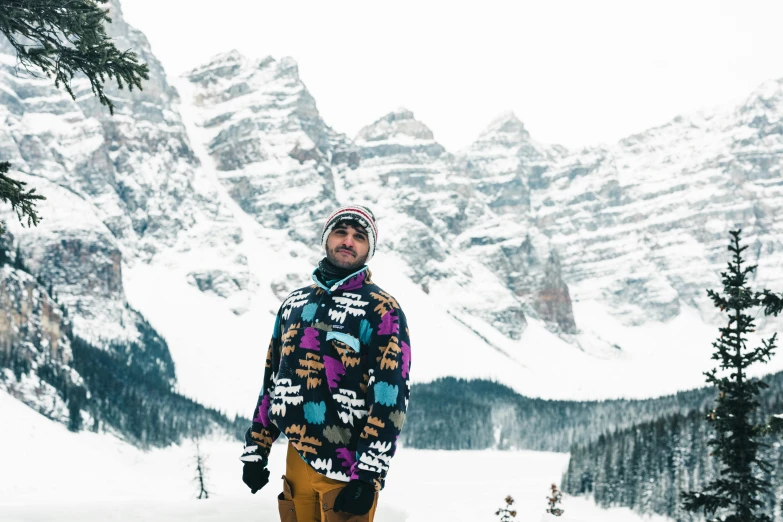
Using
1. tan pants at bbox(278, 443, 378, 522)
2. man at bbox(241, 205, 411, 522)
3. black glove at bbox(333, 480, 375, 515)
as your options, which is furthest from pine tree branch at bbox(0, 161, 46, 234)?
black glove at bbox(333, 480, 375, 515)

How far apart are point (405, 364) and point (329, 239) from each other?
1345 mm

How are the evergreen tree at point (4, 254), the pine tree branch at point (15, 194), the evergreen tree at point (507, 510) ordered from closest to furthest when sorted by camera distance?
the pine tree branch at point (15, 194) → the evergreen tree at point (507, 510) → the evergreen tree at point (4, 254)

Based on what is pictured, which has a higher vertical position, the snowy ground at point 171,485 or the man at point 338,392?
the man at point 338,392

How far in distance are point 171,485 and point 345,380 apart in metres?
98.8

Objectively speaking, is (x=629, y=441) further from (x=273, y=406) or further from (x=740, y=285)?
(x=273, y=406)

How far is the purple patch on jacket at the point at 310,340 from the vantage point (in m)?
6.36

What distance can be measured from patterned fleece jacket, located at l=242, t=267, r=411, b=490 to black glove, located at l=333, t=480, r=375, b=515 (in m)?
0.08

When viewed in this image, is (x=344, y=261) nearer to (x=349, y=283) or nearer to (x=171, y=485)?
(x=349, y=283)

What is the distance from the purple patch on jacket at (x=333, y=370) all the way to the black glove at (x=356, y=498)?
834mm

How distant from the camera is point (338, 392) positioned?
622 centimetres

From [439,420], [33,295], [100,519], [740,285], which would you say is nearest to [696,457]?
[740,285]

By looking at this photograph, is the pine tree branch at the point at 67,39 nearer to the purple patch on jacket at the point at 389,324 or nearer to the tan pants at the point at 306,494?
the purple patch on jacket at the point at 389,324

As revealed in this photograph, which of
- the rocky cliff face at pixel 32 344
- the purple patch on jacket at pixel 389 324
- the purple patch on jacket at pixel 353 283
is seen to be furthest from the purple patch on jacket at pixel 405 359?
the rocky cliff face at pixel 32 344

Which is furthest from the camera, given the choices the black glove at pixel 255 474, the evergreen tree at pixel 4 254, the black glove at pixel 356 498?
the evergreen tree at pixel 4 254
